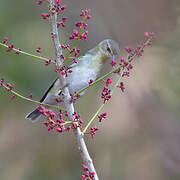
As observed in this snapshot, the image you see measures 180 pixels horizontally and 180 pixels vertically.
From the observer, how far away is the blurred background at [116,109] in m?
4.83

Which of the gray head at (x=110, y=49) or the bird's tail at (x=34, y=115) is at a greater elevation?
the gray head at (x=110, y=49)

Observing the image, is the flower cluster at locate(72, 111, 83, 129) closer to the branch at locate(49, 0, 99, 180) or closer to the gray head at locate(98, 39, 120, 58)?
→ the branch at locate(49, 0, 99, 180)

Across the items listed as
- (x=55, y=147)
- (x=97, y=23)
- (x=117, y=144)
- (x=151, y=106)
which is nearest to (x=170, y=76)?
(x=151, y=106)

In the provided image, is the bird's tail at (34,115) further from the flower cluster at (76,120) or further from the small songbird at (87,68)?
the flower cluster at (76,120)

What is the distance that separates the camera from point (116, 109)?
204 inches

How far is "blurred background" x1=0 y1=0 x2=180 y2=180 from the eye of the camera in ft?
15.8

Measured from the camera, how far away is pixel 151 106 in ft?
15.9

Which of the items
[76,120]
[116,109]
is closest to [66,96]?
[76,120]

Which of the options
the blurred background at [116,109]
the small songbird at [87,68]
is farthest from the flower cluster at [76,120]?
the blurred background at [116,109]

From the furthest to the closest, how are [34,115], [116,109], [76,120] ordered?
1. [116,109]
2. [34,115]
3. [76,120]

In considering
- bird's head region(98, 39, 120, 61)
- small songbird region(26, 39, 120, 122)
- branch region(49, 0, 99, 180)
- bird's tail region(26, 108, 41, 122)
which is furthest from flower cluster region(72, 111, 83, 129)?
bird's head region(98, 39, 120, 61)

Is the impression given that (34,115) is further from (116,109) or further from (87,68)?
(116,109)

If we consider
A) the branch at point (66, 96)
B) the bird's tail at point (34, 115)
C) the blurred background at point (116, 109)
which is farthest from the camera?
the blurred background at point (116, 109)

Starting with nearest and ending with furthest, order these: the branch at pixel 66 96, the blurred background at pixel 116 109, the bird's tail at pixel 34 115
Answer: the branch at pixel 66 96 < the bird's tail at pixel 34 115 < the blurred background at pixel 116 109
